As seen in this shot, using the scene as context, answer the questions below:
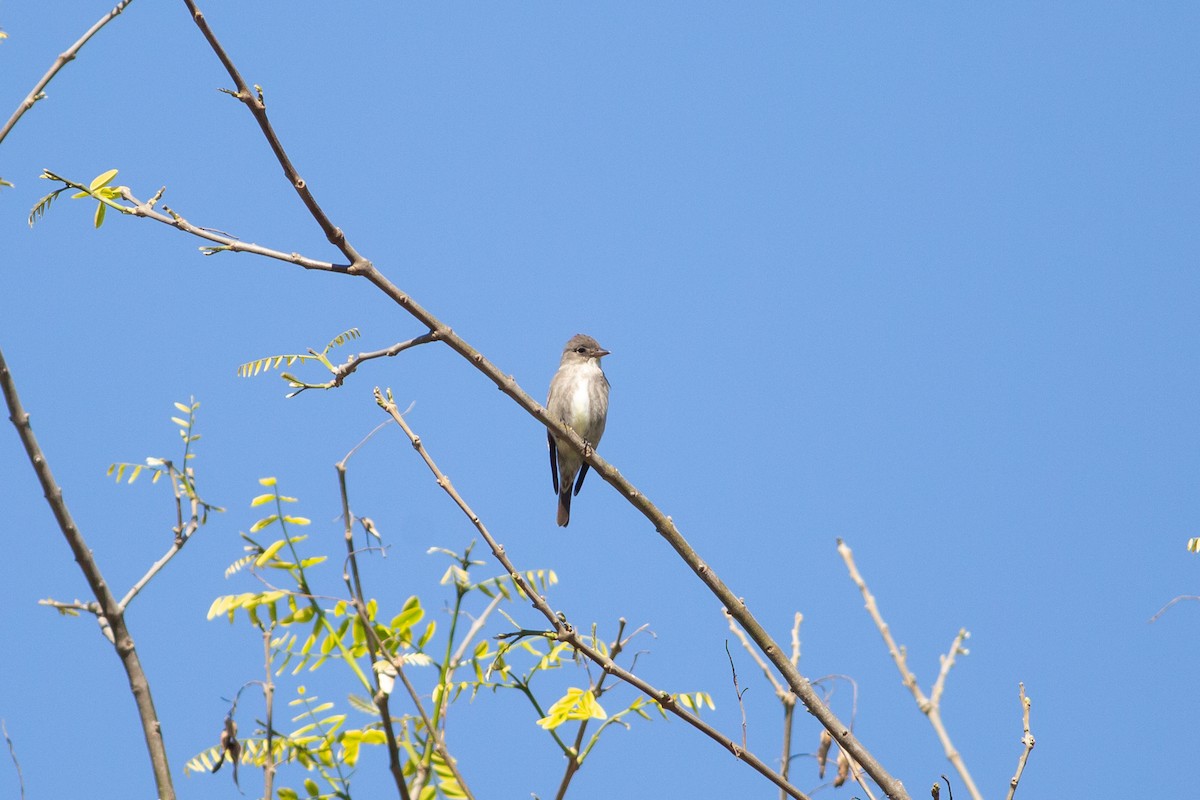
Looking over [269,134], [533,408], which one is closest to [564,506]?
[533,408]

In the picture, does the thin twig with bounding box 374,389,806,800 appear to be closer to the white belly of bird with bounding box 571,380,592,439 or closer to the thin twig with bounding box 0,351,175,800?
the thin twig with bounding box 0,351,175,800

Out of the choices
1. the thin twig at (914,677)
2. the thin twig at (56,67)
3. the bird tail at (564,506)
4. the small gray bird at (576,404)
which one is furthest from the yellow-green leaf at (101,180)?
the bird tail at (564,506)

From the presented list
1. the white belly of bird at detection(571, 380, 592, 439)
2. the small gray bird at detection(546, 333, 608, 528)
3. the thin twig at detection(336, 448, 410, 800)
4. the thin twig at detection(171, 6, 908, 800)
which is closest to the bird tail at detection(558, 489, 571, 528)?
the small gray bird at detection(546, 333, 608, 528)

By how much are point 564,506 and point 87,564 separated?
9.13 m

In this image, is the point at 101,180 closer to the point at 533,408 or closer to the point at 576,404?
the point at 533,408

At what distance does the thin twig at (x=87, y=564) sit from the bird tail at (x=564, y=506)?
902cm

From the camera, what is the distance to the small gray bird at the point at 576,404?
11.0 meters

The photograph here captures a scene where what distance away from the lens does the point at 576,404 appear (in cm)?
1099

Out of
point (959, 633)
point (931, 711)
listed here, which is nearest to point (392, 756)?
point (931, 711)

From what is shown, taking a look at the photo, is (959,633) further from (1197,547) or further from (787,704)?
(787,704)

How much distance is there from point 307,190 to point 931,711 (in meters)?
2.16

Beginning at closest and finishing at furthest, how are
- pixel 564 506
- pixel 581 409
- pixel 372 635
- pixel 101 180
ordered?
pixel 372 635
pixel 101 180
pixel 581 409
pixel 564 506

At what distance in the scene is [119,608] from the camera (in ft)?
9.07

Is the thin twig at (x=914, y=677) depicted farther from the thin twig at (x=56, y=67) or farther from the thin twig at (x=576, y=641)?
the thin twig at (x=56, y=67)
